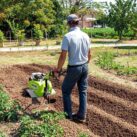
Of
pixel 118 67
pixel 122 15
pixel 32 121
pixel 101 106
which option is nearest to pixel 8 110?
pixel 32 121

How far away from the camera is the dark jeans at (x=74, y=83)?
5974 millimetres

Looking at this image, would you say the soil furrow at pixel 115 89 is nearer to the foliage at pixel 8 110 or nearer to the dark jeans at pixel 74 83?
the dark jeans at pixel 74 83

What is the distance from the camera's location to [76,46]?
5.87 m

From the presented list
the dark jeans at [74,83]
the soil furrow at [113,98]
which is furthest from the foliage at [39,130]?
the soil furrow at [113,98]

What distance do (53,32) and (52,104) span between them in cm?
2813

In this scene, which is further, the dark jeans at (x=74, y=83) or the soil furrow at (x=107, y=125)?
the dark jeans at (x=74, y=83)

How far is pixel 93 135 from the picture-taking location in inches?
222

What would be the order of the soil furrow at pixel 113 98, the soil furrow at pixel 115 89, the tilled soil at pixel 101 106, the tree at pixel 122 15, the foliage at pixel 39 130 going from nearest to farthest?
the foliage at pixel 39 130 < the tilled soil at pixel 101 106 < the soil furrow at pixel 113 98 < the soil furrow at pixel 115 89 < the tree at pixel 122 15

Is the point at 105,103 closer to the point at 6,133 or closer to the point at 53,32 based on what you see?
the point at 6,133

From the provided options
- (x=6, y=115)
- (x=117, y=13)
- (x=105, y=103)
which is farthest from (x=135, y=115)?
(x=117, y=13)

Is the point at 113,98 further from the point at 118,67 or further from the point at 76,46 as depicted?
the point at 118,67

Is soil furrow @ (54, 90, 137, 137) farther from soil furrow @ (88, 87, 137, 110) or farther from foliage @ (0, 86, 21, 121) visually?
foliage @ (0, 86, 21, 121)

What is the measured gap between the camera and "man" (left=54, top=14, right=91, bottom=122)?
19.0 ft

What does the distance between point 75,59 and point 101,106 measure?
181 centimetres
